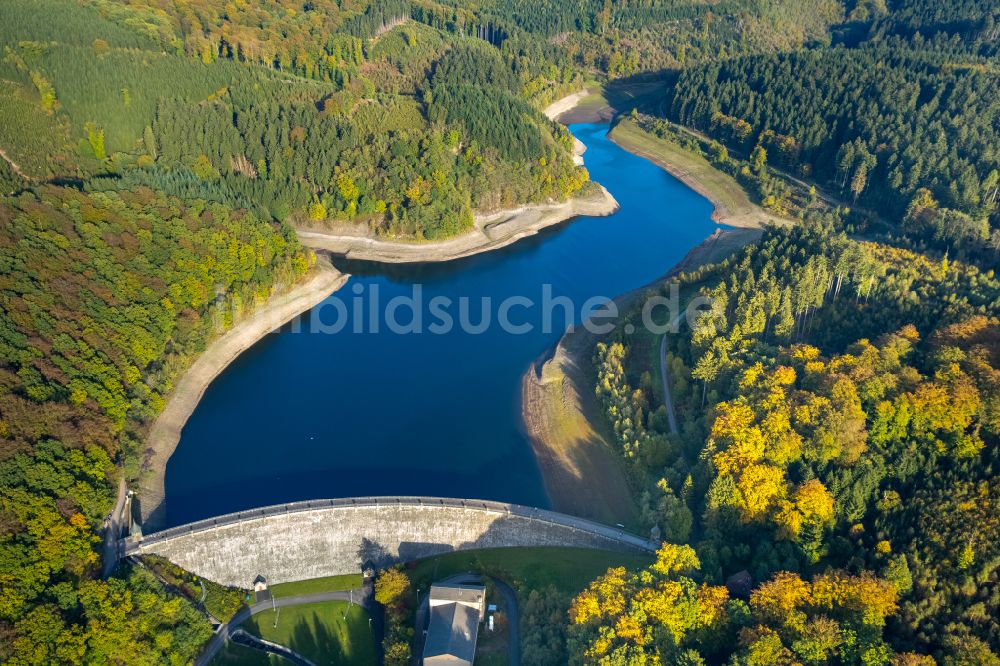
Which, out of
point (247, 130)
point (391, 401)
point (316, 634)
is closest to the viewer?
point (316, 634)

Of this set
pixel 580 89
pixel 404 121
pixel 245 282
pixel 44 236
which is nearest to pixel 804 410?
pixel 245 282

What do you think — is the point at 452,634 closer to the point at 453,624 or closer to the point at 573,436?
the point at 453,624

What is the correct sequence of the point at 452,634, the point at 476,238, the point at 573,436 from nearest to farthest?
the point at 452,634 → the point at 573,436 → the point at 476,238

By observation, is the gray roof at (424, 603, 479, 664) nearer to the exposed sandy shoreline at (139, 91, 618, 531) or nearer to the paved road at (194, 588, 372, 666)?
the paved road at (194, 588, 372, 666)

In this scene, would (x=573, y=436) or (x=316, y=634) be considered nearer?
(x=316, y=634)

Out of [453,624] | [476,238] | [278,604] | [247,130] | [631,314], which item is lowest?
[278,604]

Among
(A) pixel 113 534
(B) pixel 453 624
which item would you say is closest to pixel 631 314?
(B) pixel 453 624

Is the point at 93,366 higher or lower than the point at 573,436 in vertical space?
higher
